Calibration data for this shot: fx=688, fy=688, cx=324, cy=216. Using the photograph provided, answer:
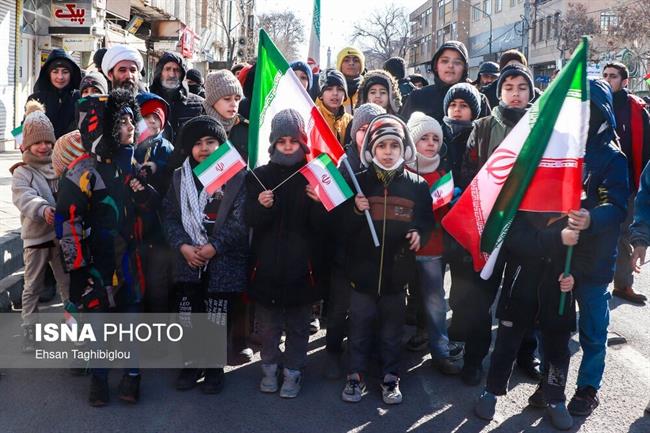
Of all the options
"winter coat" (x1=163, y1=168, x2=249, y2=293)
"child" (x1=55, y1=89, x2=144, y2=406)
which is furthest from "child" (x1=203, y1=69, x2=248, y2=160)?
"child" (x1=55, y1=89, x2=144, y2=406)

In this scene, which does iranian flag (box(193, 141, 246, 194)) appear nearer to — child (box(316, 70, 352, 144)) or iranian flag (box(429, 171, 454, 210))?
iranian flag (box(429, 171, 454, 210))

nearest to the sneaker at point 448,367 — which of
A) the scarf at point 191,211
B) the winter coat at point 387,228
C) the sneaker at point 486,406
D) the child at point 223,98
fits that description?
the sneaker at point 486,406

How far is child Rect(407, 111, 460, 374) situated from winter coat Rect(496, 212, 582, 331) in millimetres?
790

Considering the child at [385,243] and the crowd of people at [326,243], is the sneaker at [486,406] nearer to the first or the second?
the crowd of people at [326,243]

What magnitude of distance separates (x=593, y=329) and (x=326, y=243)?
173 centimetres

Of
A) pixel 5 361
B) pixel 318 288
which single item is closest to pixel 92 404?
pixel 5 361

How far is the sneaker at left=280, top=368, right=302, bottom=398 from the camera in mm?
4281

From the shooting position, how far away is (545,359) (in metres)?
4.03

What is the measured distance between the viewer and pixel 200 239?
4430mm

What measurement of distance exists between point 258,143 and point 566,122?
6.28 feet

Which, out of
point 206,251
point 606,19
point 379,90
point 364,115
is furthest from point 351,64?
point 606,19

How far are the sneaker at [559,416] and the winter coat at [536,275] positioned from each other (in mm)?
454

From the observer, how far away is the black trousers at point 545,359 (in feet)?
13.0

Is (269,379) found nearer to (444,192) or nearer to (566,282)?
(444,192)
